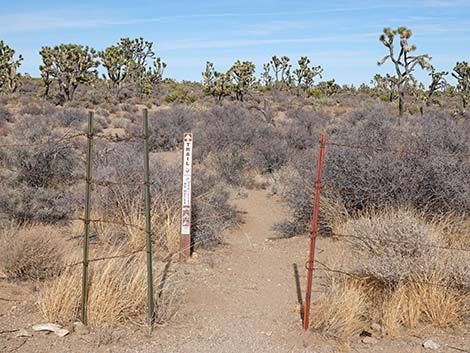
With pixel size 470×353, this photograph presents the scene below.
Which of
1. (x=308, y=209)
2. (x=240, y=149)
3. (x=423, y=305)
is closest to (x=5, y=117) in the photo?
(x=240, y=149)

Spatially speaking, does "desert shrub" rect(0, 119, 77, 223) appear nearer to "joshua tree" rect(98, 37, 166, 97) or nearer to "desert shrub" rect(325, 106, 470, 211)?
"desert shrub" rect(325, 106, 470, 211)

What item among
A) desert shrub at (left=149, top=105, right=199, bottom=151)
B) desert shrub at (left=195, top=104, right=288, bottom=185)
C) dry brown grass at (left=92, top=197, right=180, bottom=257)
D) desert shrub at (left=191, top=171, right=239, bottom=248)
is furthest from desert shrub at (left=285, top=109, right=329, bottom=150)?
→ dry brown grass at (left=92, top=197, right=180, bottom=257)

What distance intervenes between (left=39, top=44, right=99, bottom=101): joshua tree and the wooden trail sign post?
108 ft

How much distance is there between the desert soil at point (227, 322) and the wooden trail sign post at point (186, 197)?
23 centimetres

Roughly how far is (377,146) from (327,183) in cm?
137

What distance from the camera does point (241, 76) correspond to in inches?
1764

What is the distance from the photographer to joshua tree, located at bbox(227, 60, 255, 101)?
1754 inches

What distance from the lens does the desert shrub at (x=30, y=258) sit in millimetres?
7250

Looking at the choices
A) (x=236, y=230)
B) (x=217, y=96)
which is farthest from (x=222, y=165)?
(x=217, y=96)

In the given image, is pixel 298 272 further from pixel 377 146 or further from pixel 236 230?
pixel 377 146

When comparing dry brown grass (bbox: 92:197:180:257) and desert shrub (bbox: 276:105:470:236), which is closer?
dry brown grass (bbox: 92:197:180:257)

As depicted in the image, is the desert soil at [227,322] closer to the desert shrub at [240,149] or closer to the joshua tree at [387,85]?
the desert shrub at [240,149]

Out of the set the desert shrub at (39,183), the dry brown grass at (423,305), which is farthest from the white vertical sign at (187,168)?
the dry brown grass at (423,305)

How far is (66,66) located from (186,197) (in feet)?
111
